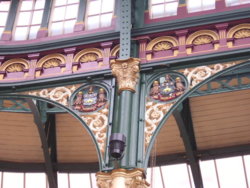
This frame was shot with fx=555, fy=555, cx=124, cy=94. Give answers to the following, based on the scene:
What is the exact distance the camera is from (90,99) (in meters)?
13.0

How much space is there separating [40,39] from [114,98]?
3.54 metres

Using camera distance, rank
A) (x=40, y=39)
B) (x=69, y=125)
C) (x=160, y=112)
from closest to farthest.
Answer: (x=160, y=112) → (x=40, y=39) → (x=69, y=125)

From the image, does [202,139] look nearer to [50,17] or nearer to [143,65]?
[143,65]

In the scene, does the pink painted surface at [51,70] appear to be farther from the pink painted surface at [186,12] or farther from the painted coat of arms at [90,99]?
the pink painted surface at [186,12]

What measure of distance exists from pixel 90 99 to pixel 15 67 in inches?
108

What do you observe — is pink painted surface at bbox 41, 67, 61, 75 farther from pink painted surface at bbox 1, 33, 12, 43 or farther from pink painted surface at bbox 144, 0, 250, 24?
pink painted surface at bbox 144, 0, 250, 24

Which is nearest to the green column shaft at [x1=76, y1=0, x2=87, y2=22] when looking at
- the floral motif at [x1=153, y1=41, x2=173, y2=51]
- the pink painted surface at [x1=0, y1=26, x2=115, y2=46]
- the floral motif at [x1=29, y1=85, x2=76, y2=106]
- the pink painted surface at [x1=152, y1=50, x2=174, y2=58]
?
the pink painted surface at [x1=0, y1=26, x2=115, y2=46]

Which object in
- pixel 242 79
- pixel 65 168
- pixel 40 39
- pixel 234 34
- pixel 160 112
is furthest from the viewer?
pixel 65 168

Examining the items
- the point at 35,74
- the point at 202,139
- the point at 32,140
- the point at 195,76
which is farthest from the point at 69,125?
the point at 195,76

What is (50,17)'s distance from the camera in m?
15.9

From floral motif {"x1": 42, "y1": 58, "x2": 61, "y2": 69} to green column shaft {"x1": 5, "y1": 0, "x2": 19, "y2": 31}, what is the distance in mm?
2216

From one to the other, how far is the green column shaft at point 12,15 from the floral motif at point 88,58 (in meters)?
3.01

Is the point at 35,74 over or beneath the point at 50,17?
beneath

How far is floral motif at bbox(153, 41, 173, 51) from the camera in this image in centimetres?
1346
